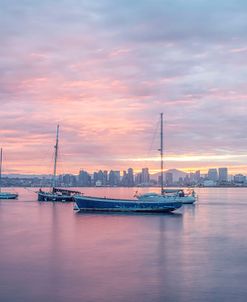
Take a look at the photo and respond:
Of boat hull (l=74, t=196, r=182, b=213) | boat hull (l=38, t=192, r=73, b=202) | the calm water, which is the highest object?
boat hull (l=38, t=192, r=73, b=202)

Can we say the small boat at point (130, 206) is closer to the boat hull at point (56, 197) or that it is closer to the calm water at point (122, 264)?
the calm water at point (122, 264)

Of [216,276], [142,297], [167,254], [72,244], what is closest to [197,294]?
[142,297]

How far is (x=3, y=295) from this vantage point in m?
20.3

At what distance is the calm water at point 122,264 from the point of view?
818 inches

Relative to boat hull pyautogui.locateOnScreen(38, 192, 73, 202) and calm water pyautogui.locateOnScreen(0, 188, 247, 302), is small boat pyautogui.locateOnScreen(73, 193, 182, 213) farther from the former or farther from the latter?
boat hull pyautogui.locateOnScreen(38, 192, 73, 202)

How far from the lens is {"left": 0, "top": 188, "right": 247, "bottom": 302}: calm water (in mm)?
20781

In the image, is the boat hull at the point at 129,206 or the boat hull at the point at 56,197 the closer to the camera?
the boat hull at the point at 129,206

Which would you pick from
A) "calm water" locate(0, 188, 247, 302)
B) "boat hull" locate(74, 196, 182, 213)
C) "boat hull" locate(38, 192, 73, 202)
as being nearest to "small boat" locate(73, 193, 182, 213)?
"boat hull" locate(74, 196, 182, 213)

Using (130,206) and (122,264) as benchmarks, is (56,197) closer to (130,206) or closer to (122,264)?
(130,206)

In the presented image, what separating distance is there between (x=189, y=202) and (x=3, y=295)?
78279mm

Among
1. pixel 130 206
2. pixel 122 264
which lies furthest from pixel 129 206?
pixel 122 264

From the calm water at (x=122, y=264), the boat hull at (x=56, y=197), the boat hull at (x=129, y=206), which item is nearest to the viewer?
the calm water at (x=122, y=264)

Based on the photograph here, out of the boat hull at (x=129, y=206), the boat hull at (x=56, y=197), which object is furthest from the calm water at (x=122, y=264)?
the boat hull at (x=56, y=197)

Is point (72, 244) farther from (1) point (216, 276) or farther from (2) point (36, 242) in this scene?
(1) point (216, 276)
